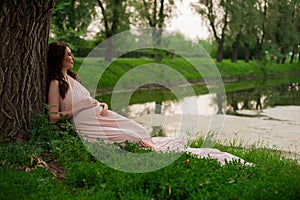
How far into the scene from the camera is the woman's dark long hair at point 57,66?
579 centimetres

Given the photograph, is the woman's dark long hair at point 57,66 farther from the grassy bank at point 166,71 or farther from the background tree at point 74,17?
the background tree at point 74,17

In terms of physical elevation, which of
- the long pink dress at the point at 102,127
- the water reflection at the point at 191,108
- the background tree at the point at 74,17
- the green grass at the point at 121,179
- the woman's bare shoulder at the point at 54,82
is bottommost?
the water reflection at the point at 191,108

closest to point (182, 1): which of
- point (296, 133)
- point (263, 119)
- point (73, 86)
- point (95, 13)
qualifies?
point (95, 13)

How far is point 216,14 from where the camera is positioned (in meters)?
35.8

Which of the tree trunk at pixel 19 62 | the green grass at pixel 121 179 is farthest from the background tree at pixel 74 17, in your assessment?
the green grass at pixel 121 179

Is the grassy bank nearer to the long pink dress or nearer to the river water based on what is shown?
the river water

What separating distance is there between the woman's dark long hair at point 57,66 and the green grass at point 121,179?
32.2 inches

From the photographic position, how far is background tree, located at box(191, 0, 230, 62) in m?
35.1

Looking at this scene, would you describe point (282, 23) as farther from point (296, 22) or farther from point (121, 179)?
point (121, 179)

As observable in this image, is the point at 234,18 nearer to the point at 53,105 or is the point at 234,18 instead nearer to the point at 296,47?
the point at 296,47

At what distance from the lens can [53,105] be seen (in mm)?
5688

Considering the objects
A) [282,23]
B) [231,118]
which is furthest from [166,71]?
[282,23]

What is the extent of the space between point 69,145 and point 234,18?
3165 centimetres

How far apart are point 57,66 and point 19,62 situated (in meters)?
0.54
